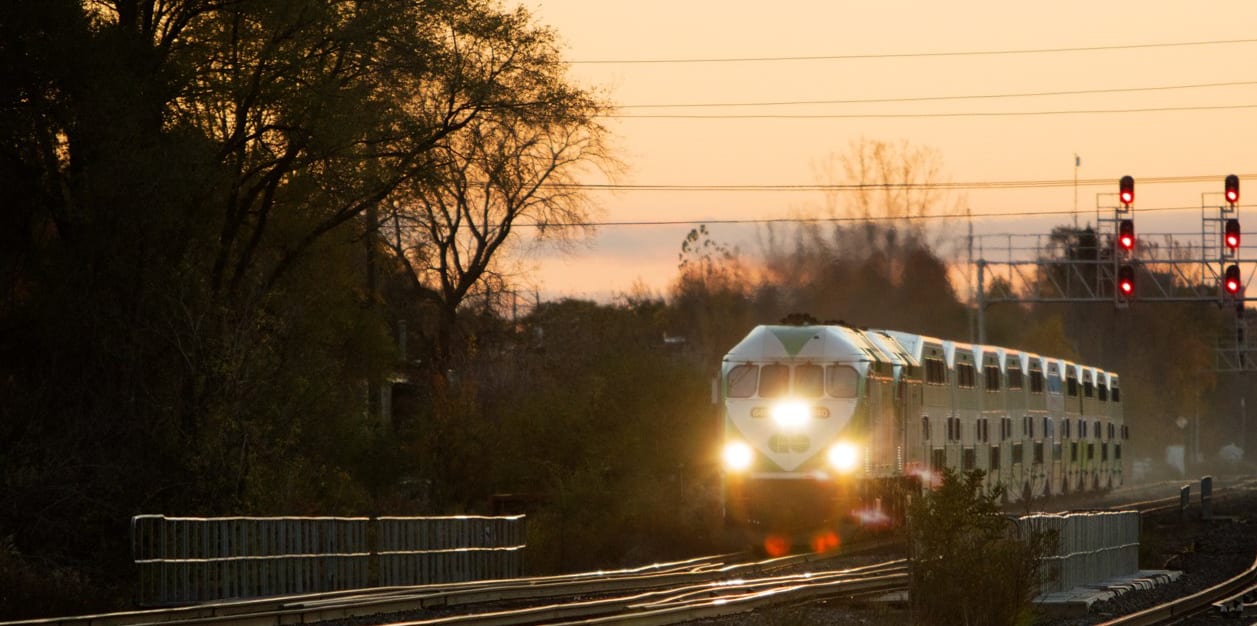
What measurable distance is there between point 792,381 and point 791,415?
0.62 metres

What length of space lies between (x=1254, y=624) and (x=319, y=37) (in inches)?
808

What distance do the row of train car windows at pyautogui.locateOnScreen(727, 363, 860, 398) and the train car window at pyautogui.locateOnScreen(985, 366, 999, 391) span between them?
10420 millimetres

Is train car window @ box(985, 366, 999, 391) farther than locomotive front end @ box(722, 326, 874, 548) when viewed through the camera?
Yes

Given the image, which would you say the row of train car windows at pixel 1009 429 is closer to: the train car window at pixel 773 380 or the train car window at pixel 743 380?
the train car window at pixel 773 380

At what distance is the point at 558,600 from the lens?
19.6 meters

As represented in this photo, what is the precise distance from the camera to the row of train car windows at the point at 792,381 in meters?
29.0

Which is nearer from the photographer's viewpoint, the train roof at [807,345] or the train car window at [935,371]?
the train roof at [807,345]

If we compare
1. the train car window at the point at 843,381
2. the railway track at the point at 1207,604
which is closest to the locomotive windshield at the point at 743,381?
the train car window at the point at 843,381

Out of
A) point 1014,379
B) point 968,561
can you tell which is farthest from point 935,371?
point 968,561

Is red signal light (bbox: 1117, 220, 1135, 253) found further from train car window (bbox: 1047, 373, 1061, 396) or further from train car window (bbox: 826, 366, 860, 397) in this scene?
train car window (bbox: 826, 366, 860, 397)

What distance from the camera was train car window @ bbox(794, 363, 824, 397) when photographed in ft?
95.7

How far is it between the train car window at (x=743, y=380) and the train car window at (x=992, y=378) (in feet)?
34.4

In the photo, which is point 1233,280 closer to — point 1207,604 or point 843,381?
point 843,381

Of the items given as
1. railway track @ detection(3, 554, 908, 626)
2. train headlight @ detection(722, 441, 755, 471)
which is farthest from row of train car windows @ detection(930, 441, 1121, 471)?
railway track @ detection(3, 554, 908, 626)
